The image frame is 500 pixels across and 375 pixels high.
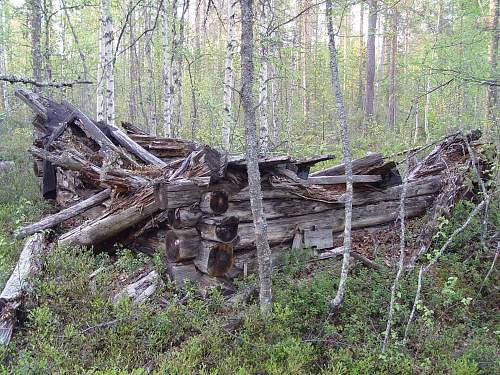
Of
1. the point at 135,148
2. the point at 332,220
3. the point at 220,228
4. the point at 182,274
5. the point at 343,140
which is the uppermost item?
the point at 343,140

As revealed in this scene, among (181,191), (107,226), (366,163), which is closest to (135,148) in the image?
(107,226)

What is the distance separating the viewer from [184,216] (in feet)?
18.3

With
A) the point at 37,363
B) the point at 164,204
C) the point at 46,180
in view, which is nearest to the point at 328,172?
the point at 164,204

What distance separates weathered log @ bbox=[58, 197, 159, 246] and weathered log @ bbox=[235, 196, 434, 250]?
58.8 inches

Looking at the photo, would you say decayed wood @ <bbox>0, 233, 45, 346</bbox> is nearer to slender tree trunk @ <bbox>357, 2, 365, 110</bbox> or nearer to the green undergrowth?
the green undergrowth

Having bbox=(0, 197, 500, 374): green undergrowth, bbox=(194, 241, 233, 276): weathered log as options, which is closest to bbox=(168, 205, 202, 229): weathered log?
bbox=(194, 241, 233, 276): weathered log

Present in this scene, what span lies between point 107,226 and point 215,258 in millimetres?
1985

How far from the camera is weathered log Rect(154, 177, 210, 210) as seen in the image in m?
5.48

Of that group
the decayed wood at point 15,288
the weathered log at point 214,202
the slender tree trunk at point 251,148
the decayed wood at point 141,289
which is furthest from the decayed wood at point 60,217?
the slender tree trunk at point 251,148

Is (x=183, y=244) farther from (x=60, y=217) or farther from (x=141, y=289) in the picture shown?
(x=60, y=217)

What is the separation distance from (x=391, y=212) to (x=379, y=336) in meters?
3.45

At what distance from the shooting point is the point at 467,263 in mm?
6406

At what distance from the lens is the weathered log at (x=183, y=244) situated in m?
5.61

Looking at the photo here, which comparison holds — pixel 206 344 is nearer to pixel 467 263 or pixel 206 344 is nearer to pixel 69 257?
pixel 69 257
